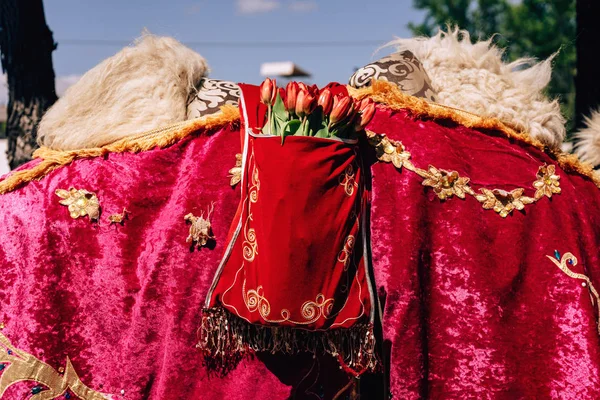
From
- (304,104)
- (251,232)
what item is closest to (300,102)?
(304,104)

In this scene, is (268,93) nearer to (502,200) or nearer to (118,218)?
(118,218)

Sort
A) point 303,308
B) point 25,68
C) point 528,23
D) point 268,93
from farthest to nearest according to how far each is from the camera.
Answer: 1. point 528,23
2. point 25,68
3. point 268,93
4. point 303,308

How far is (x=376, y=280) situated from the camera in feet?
6.31

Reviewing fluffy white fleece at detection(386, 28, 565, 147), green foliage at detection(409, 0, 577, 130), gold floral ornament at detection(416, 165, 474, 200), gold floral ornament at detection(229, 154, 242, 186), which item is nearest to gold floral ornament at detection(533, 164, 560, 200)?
fluffy white fleece at detection(386, 28, 565, 147)

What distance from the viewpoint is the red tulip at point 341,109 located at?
5.64ft

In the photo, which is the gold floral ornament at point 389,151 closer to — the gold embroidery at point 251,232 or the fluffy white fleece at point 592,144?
the gold embroidery at point 251,232

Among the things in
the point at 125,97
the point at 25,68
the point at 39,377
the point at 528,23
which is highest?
the point at 125,97

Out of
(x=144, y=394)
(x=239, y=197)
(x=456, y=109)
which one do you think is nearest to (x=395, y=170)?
(x=456, y=109)

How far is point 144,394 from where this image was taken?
1.98m

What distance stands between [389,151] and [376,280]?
1.42ft

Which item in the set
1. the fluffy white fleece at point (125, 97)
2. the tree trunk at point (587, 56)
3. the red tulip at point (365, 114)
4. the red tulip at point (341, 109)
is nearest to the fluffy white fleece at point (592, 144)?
the red tulip at point (365, 114)

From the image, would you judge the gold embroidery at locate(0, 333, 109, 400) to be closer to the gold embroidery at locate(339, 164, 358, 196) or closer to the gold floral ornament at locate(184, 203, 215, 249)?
the gold floral ornament at locate(184, 203, 215, 249)

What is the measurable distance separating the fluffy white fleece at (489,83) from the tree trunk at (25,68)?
7.83ft

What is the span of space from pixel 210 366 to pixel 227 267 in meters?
0.36
